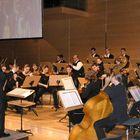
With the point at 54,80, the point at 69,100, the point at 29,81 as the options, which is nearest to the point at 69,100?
the point at 69,100

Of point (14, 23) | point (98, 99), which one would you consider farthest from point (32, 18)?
point (98, 99)

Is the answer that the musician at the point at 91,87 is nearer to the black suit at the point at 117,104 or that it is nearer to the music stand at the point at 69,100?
the music stand at the point at 69,100

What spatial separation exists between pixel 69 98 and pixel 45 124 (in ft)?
7.16

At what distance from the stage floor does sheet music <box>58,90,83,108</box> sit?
3.87ft

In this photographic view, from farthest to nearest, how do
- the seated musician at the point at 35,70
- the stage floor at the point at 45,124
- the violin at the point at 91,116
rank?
the seated musician at the point at 35,70 < the stage floor at the point at 45,124 < the violin at the point at 91,116

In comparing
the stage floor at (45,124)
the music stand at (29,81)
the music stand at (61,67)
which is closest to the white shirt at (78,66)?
the music stand at (61,67)

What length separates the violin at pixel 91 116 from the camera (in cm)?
496

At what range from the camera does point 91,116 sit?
5066 millimetres

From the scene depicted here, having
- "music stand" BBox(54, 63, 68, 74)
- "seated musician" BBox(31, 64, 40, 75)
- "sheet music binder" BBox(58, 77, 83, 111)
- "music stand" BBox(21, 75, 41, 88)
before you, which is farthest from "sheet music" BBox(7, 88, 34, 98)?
"music stand" BBox(54, 63, 68, 74)

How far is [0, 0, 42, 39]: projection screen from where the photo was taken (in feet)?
32.1

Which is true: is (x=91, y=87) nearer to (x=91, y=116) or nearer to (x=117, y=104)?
(x=117, y=104)

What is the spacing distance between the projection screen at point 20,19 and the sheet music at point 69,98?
434 cm

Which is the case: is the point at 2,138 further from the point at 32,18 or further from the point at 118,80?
the point at 32,18

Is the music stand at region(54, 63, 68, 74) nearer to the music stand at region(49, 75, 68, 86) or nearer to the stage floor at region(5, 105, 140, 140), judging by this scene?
the music stand at region(49, 75, 68, 86)
